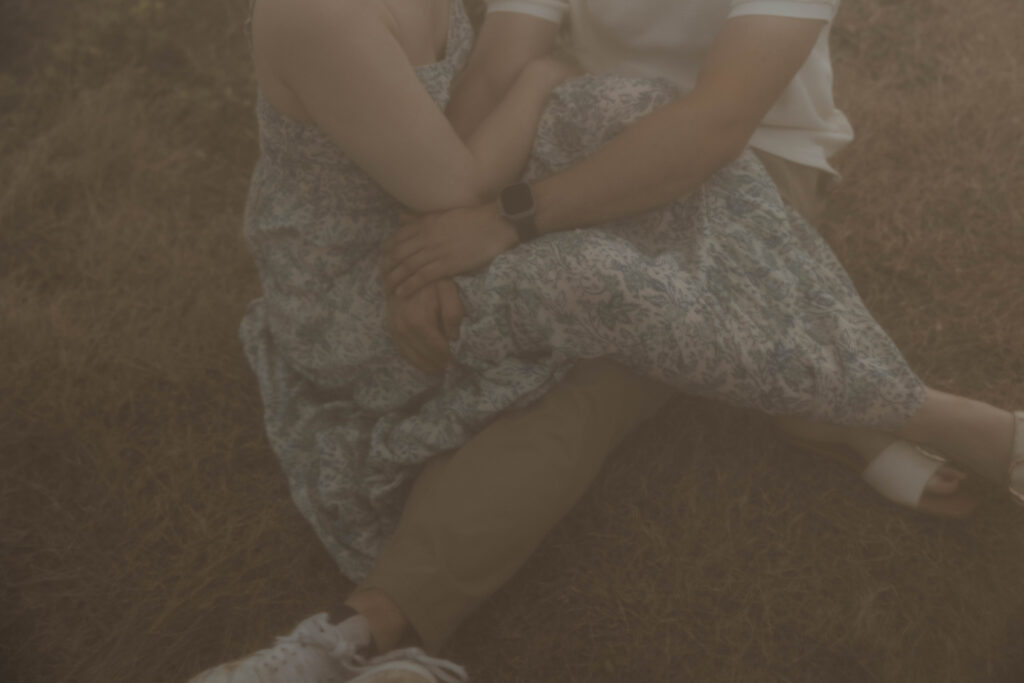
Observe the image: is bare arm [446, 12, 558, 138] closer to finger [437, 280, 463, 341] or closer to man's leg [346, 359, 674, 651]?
finger [437, 280, 463, 341]

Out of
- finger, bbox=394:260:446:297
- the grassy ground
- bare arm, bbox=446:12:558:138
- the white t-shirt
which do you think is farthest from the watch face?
the grassy ground

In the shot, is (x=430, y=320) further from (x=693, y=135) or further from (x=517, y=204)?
(x=693, y=135)

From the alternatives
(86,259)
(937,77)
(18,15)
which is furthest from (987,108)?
(18,15)

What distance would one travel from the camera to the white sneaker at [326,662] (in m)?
1.21

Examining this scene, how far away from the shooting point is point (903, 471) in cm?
149

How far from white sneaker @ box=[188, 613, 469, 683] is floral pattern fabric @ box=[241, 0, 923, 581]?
249 millimetres

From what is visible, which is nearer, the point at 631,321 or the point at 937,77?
the point at 631,321

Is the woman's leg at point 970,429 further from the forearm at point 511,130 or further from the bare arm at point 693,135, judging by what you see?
the forearm at point 511,130

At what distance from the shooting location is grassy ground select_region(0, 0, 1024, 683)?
143 centimetres

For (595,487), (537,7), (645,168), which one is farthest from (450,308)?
(537,7)

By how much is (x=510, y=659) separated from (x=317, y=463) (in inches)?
21.8

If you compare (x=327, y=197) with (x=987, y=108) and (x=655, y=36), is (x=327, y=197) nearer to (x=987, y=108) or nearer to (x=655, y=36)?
(x=655, y=36)

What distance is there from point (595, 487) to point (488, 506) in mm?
395

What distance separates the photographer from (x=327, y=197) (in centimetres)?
146
